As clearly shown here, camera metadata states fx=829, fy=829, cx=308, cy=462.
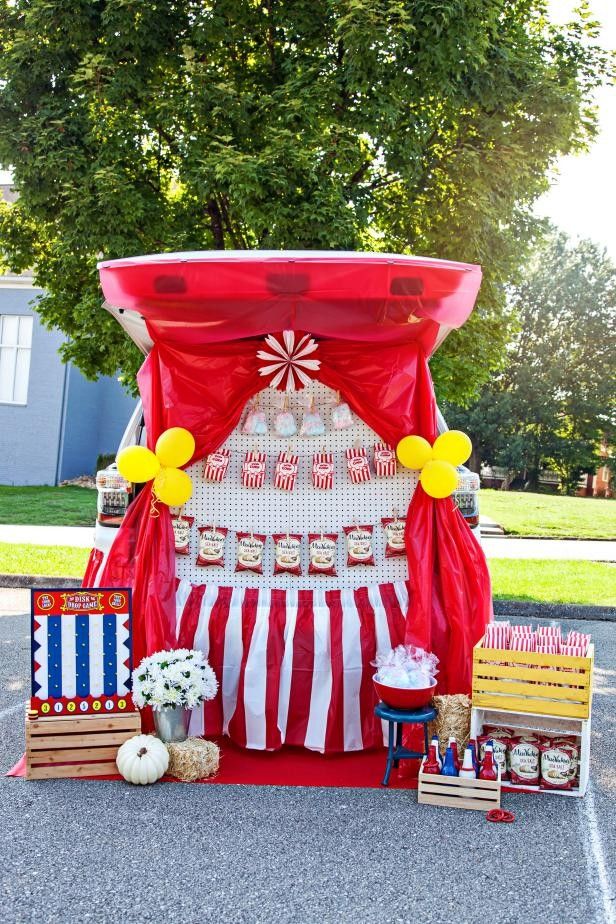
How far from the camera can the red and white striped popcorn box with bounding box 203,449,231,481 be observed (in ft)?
16.9

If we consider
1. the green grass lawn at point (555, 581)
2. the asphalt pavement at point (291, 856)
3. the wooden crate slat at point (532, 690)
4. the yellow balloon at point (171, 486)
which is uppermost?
the yellow balloon at point (171, 486)

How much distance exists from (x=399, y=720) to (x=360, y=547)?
45.7 inches

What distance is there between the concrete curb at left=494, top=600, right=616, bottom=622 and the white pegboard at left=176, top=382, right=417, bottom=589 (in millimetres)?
4581

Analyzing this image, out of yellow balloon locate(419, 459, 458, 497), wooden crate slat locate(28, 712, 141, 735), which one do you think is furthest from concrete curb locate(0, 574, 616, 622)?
wooden crate slat locate(28, 712, 141, 735)

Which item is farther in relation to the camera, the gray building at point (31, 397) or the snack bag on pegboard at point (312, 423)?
the gray building at point (31, 397)

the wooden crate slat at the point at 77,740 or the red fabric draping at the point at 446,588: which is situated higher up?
the red fabric draping at the point at 446,588

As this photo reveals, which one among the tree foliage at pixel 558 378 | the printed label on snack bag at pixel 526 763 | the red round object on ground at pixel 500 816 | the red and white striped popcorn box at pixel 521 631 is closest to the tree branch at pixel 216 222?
the red and white striped popcorn box at pixel 521 631

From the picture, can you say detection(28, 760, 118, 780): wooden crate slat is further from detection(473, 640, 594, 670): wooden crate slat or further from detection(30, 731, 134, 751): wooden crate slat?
detection(473, 640, 594, 670): wooden crate slat

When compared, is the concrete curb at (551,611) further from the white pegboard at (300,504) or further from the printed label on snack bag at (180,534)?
the printed label on snack bag at (180,534)

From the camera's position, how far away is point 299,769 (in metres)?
Answer: 4.61

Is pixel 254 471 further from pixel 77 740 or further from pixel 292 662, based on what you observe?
pixel 77 740

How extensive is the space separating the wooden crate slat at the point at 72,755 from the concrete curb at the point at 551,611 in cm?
582

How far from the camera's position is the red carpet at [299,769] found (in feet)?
14.4

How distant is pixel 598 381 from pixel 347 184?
33.8m
